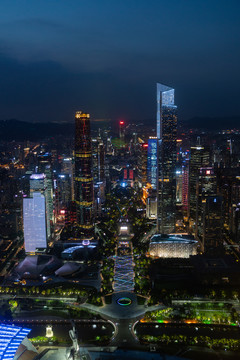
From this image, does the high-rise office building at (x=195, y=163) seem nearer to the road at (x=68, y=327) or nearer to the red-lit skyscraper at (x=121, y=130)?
the road at (x=68, y=327)

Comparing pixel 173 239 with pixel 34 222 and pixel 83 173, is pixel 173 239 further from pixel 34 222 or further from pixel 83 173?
pixel 34 222

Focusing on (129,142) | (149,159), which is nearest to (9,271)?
(149,159)

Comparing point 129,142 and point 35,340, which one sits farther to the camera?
point 129,142

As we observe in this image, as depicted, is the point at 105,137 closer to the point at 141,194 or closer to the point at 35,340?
the point at 141,194

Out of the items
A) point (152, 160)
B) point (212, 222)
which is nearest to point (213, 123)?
point (152, 160)

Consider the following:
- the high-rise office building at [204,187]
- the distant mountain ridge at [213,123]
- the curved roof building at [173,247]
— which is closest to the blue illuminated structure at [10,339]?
the curved roof building at [173,247]

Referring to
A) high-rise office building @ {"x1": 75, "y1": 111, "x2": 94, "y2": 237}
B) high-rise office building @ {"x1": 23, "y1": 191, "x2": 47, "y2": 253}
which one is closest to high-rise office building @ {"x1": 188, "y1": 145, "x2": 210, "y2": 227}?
high-rise office building @ {"x1": 75, "y1": 111, "x2": 94, "y2": 237}
